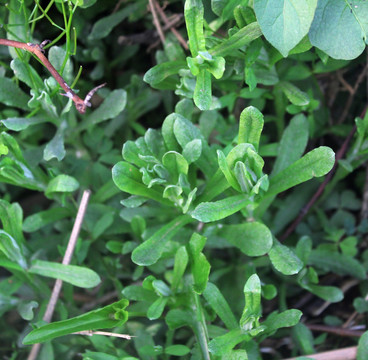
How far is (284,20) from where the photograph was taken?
53.6 inches

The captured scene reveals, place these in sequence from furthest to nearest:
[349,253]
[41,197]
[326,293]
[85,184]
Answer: [41,197]
[85,184]
[349,253]
[326,293]

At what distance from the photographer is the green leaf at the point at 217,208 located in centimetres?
135

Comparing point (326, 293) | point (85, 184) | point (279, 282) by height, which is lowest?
point (279, 282)

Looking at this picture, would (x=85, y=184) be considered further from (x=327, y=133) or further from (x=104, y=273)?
(x=327, y=133)

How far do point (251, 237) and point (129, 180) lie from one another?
42 centimetres

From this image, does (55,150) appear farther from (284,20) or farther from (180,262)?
(284,20)

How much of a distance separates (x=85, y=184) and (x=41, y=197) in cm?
46

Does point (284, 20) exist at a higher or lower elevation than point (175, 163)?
higher

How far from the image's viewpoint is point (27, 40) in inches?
64.9

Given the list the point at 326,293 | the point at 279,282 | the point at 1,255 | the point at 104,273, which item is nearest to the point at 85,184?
the point at 104,273

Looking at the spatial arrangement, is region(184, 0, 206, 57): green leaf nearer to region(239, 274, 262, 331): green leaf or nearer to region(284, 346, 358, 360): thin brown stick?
region(239, 274, 262, 331): green leaf

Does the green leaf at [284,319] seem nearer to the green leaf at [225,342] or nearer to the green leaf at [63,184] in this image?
the green leaf at [225,342]

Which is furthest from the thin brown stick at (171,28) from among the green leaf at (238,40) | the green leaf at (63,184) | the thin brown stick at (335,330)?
the thin brown stick at (335,330)

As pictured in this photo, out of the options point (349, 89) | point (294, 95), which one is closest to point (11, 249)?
point (294, 95)
